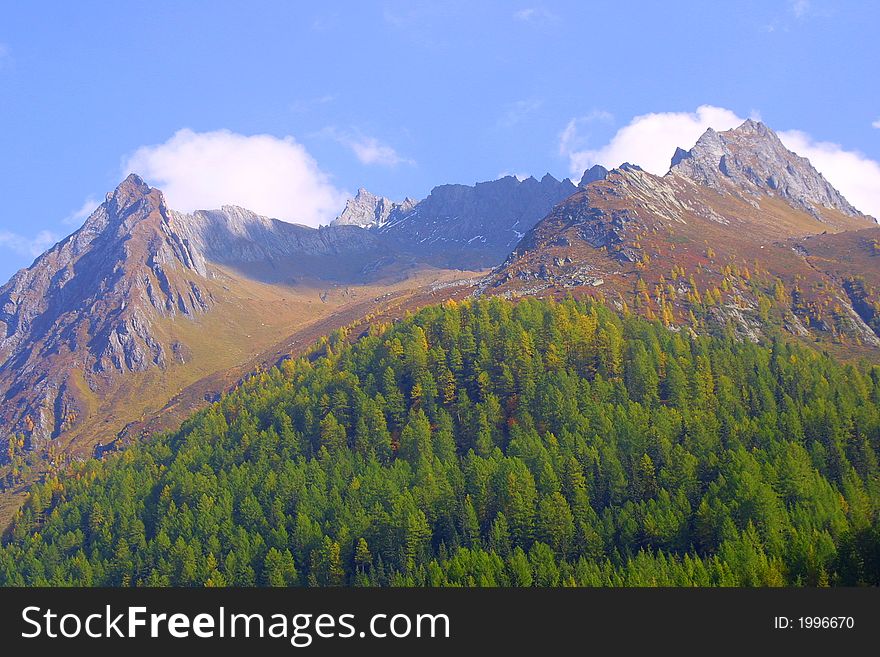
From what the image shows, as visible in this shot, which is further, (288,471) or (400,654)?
(288,471)

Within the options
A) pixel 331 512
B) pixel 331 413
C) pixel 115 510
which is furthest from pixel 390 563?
pixel 115 510

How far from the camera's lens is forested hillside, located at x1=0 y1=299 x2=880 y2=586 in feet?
357

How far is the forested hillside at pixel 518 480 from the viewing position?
357ft

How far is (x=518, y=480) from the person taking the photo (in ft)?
431

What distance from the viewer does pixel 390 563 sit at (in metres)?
126

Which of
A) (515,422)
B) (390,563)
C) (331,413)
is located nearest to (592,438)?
(515,422)

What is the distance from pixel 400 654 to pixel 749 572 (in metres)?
56.7

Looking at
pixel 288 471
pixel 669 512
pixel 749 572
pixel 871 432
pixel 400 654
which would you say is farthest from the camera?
pixel 288 471

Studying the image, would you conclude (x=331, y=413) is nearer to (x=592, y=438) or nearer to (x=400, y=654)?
(x=592, y=438)

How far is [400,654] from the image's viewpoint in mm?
42375

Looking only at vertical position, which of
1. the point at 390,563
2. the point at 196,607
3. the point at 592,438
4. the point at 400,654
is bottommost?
the point at 400,654

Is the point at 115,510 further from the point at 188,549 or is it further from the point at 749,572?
the point at 749,572

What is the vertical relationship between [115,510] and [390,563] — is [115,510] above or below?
above

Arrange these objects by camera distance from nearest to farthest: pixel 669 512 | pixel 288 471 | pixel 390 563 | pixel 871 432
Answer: pixel 669 512 < pixel 390 563 < pixel 871 432 < pixel 288 471
